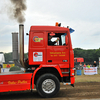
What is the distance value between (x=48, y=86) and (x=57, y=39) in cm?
222

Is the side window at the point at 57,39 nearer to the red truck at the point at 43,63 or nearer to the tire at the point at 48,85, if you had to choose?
the red truck at the point at 43,63


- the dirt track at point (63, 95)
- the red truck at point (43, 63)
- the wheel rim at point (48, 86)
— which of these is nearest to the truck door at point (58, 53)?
A: the red truck at point (43, 63)

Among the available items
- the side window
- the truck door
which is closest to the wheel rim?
the truck door

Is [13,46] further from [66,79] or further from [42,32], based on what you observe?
[66,79]

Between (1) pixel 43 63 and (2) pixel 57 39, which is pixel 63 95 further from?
(2) pixel 57 39

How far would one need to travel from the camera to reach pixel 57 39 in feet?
23.8

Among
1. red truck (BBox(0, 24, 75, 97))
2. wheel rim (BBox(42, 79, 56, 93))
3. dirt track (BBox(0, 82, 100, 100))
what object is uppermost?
red truck (BBox(0, 24, 75, 97))

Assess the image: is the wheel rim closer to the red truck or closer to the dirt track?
the red truck

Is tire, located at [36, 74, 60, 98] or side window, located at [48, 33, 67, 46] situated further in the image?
side window, located at [48, 33, 67, 46]

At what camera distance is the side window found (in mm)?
6870

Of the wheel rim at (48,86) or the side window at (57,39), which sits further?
the side window at (57,39)

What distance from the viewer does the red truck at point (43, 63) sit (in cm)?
644

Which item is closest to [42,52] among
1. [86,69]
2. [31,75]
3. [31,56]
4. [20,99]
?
[31,56]

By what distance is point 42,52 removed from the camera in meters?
6.67
